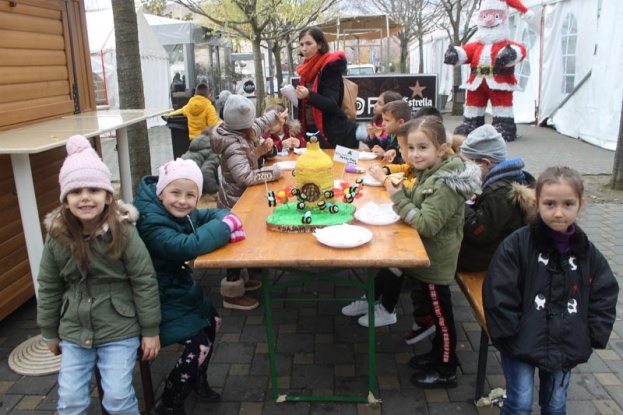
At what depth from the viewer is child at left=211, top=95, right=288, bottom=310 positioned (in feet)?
12.1

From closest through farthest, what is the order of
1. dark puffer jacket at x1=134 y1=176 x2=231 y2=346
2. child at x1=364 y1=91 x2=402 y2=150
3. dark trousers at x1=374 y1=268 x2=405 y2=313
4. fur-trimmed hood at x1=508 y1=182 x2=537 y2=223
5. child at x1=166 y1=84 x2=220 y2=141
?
dark puffer jacket at x1=134 y1=176 x2=231 y2=346
fur-trimmed hood at x1=508 y1=182 x2=537 y2=223
dark trousers at x1=374 y1=268 x2=405 y2=313
child at x1=364 y1=91 x2=402 y2=150
child at x1=166 y1=84 x2=220 y2=141

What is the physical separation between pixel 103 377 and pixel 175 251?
61cm

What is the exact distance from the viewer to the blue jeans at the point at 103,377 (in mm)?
2293

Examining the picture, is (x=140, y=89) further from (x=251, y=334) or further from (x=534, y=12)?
(x=534, y=12)

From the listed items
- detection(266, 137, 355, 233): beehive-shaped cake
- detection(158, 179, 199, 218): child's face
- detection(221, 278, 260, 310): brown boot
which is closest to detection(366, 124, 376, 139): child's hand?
detection(221, 278, 260, 310): brown boot

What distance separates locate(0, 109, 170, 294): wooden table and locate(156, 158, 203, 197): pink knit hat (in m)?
0.66

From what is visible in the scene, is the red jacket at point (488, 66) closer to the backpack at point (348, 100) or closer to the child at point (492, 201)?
the backpack at point (348, 100)

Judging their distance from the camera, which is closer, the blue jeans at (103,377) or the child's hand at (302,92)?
the blue jeans at (103,377)

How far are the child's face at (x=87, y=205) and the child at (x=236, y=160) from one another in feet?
4.87

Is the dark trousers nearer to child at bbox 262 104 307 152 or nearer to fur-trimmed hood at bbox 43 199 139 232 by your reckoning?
fur-trimmed hood at bbox 43 199 139 232

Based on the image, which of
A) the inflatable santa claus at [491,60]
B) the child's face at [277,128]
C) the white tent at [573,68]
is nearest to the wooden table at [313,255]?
the child's face at [277,128]

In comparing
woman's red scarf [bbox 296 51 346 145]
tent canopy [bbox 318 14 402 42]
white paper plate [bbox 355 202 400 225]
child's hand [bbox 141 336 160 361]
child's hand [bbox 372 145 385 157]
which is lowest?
child's hand [bbox 141 336 160 361]

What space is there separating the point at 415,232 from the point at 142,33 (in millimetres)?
14654

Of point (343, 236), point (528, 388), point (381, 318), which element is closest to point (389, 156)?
point (381, 318)
